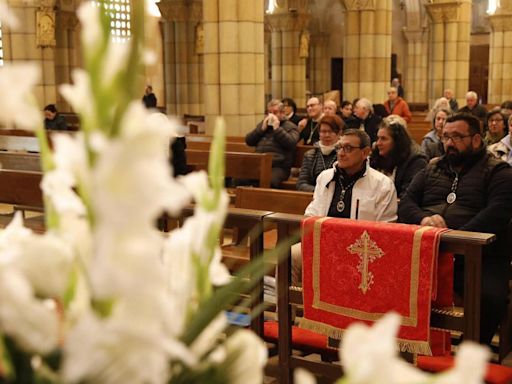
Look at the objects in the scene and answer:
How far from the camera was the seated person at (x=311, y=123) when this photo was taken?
9.12 metres

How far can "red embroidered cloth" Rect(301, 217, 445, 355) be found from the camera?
3600mm

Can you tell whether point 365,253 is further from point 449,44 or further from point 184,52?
point 449,44

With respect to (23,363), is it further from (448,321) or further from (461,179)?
(461,179)

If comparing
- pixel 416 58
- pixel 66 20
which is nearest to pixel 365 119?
pixel 66 20

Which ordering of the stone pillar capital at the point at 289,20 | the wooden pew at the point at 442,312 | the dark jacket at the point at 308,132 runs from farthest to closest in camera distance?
the stone pillar capital at the point at 289,20 → the dark jacket at the point at 308,132 → the wooden pew at the point at 442,312

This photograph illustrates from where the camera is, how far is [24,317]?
31.8 inches

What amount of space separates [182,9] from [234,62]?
952 centimetres

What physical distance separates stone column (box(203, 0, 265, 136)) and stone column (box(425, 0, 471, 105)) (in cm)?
1042

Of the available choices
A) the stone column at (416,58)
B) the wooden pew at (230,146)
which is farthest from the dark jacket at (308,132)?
the stone column at (416,58)

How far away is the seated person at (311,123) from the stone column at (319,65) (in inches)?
749

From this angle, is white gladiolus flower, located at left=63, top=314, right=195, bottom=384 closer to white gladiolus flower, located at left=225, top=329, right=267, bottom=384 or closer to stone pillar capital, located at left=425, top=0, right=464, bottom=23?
white gladiolus flower, located at left=225, top=329, right=267, bottom=384

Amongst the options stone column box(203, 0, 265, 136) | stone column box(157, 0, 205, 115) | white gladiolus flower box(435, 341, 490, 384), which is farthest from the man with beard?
stone column box(157, 0, 205, 115)

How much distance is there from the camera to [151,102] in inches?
689

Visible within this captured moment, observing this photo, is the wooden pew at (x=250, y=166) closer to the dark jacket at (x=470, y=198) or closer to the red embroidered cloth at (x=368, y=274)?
the dark jacket at (x=470, y=198)
